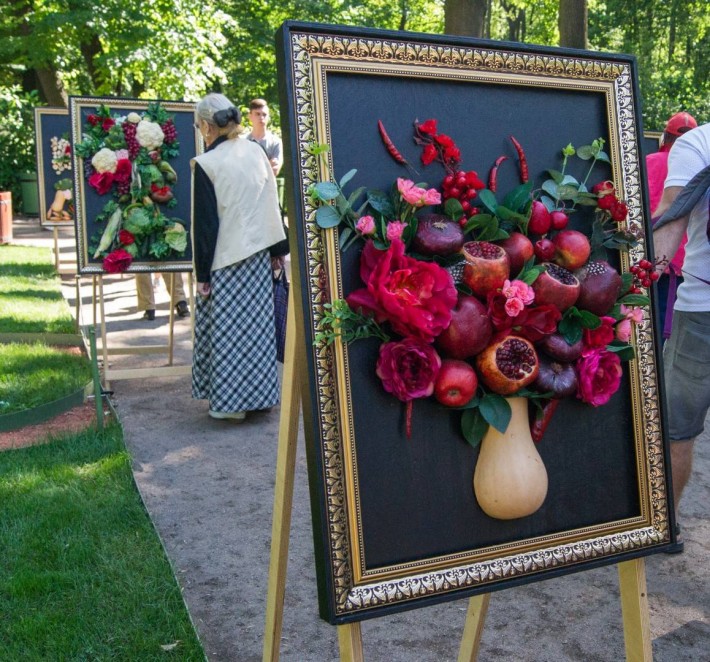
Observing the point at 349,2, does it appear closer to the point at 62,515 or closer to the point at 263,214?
the point at 263,214

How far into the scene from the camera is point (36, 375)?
274 inches

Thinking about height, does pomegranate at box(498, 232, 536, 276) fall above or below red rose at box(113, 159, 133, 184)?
below

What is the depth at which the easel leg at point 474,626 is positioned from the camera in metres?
2.66

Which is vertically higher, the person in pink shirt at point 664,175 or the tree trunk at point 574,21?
the tree trunk at point 574,21

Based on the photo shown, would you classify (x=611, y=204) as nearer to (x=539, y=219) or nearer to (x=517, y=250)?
(x=539, y=219)

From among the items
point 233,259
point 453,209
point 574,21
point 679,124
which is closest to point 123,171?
point 233,259

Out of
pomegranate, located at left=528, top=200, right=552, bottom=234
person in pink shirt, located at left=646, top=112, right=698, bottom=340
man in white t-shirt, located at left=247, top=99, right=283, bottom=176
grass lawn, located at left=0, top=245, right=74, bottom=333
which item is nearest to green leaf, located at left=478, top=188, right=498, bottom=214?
pomegranate, located at left=528, top=200, right=552, bottom=234

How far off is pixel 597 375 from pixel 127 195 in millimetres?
5071

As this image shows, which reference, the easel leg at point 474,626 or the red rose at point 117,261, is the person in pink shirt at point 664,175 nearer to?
the easel leg at point 474,626

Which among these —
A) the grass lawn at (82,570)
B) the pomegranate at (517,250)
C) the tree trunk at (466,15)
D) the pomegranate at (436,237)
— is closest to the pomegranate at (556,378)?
the pomegranate at (517,250)

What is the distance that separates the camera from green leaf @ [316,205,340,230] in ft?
6.51

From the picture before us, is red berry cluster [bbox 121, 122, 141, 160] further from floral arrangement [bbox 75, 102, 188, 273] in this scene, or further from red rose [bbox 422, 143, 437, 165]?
red rose [bbox 422, 143, 437, 165]

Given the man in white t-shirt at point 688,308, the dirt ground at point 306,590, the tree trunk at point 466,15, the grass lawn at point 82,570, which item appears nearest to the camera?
the grass lawn at point 82,570

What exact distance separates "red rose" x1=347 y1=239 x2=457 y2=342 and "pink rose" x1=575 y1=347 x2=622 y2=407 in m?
0.42
